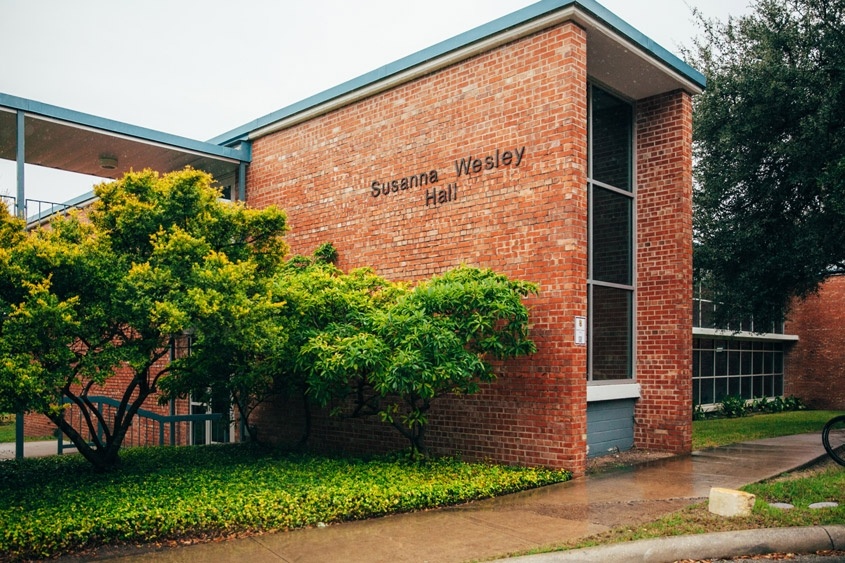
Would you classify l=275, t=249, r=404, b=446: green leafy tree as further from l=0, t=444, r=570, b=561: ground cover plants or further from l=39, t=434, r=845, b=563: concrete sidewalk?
l=39, t=434, r=845, b=563: concrete sidewalk

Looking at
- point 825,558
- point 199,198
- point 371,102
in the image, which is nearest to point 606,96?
point 371,102

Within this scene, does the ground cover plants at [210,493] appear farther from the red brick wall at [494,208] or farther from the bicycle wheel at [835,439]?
the bicycle wheel at [835,439]

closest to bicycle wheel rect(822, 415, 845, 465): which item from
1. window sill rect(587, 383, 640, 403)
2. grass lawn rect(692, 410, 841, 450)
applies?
grass lawn rect(692, 410, 841, 450)

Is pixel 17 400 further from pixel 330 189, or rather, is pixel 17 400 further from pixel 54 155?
pixel 54 155

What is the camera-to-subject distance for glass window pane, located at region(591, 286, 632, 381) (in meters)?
11.5

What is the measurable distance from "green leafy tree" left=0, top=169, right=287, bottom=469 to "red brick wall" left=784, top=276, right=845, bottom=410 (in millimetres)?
24379

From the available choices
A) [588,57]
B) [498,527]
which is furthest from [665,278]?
[498,527]

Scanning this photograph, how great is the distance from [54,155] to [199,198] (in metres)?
6.64

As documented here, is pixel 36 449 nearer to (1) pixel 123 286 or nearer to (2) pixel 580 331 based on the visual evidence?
(1) pixel 123 286

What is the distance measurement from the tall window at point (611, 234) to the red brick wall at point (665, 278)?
0.59 ft

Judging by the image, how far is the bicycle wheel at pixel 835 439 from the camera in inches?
389

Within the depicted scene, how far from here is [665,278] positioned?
11711 millimetres

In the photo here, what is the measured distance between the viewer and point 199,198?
9328 mm

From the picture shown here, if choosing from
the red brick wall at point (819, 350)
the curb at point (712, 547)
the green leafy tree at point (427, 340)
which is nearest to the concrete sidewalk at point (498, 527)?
the curb at point (712, 547)
